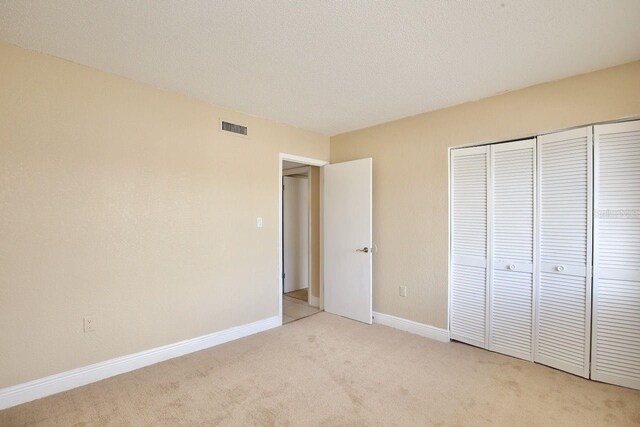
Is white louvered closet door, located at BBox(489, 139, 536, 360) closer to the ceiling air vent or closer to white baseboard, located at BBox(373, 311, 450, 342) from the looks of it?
white baseboard, located at BBox(373, 311, 450, 342)

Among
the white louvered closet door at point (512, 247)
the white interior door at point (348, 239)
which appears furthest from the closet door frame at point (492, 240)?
the white interior door at point (348, 239)

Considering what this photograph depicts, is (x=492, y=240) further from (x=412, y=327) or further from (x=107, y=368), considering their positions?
(x=107, y=368)

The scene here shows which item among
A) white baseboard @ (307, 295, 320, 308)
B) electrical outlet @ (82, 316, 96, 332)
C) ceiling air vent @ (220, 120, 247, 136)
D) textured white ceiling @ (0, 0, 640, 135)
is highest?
textured white ceiling @ (0, 0, 640, 135)

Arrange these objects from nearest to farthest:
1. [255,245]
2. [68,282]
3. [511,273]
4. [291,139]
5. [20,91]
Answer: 1. [20,91]
2. [68,282]
3. [511,273]
4. [255,245]
5. [291,139]

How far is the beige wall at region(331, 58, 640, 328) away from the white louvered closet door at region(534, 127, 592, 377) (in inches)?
9.1

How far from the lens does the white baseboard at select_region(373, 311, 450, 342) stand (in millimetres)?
3217

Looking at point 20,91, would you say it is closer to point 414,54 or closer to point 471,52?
point 414,54

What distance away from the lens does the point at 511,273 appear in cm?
282

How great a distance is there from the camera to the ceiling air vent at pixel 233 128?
3184 millimetres

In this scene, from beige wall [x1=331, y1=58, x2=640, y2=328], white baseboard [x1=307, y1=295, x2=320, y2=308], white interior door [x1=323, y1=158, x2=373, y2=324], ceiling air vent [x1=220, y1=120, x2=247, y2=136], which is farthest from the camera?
white baseboard [x1=307, y1=295, x2=320, y2=308]

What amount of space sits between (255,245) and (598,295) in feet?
10.1

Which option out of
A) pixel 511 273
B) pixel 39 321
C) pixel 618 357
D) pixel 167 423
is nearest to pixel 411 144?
pixel 511 273

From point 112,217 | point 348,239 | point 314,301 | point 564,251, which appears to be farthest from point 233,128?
point 564,251

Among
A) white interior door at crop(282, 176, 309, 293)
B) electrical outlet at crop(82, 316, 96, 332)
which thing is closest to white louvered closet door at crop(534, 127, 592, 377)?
white interior door at crop(282, 176, 309, 293)
